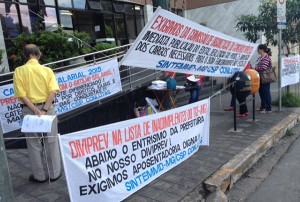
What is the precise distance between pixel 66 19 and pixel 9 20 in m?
2.43

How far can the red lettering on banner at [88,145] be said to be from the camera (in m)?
2.77

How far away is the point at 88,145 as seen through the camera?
9.41 ft

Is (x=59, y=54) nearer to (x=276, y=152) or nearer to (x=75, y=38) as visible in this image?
(x=75, y=38)

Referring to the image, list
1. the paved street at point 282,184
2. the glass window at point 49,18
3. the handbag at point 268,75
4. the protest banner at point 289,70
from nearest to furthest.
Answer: the paved street at point 282,184, the handbag at point 268,75, the protest banner at point 289,70, the glass window at point 49,18

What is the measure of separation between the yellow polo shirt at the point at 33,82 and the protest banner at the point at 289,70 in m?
6.20

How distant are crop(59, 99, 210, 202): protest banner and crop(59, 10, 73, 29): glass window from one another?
7989mm

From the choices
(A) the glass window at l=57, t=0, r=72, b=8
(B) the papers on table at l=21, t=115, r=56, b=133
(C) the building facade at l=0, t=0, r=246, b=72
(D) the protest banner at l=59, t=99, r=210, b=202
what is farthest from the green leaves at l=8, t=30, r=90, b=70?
(D) the protest banner at l=59, t=99, r=210, b=202

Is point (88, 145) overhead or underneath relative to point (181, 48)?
underneath

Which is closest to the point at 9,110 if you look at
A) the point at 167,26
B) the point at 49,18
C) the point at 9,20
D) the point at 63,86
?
the point at 63,86

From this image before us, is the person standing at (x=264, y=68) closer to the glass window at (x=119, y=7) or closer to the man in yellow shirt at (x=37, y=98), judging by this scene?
the man in yellow shirt at (x=37, y=98)

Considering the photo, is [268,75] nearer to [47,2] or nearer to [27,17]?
[27,17]

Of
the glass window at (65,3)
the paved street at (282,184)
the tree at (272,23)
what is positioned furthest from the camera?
the glass window at (65,3)

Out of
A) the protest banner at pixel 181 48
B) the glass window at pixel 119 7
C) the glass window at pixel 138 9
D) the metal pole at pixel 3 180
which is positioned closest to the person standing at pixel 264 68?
the protest banner at pixel 181 48

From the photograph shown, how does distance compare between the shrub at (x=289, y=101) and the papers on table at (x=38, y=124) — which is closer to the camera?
the papers on table at (x=38, y=124)
